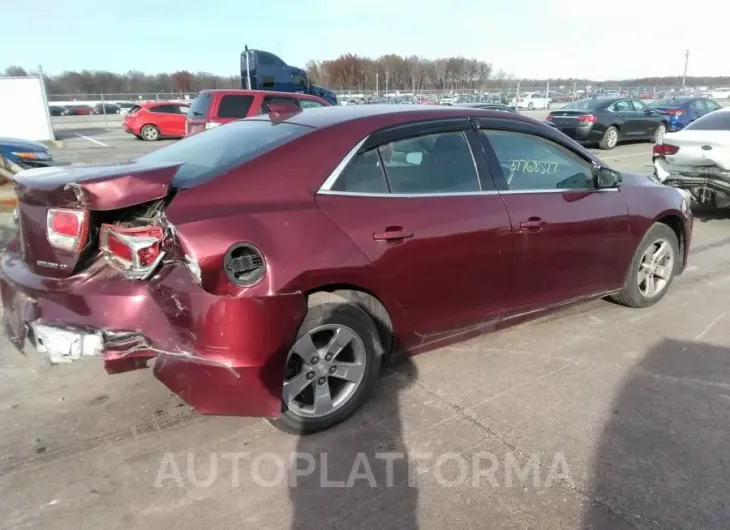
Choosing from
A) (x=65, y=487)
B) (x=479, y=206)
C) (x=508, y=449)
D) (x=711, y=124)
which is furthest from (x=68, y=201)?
(x=711, y=124)

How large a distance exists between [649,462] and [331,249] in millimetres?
1888

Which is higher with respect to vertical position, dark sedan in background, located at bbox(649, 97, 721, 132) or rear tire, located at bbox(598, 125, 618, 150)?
dark sedan in background, located at bbox(649, 97, 721, 132)

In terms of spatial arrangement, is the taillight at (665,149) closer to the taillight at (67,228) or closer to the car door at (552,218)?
the car door at (552,218)

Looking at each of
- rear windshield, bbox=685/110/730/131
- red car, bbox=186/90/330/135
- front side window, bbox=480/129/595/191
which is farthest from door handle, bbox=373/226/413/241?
red car, bbox=186/90/330/135

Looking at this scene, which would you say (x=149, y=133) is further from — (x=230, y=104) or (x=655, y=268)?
(x=655, y=268)

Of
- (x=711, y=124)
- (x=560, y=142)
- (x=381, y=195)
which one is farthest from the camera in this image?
(x=711, y=124)

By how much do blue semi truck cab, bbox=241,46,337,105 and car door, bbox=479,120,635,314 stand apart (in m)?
17.9

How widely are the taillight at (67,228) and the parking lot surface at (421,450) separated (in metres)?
1.06

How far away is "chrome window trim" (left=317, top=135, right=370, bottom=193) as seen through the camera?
2896mm

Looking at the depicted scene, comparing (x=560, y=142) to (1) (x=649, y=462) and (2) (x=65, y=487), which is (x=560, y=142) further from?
(2) (x=65, y=487)

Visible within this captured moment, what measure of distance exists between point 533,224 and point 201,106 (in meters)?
11.6

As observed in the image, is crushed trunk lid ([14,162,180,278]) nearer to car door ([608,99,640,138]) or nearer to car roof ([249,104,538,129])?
car roof ([249,104,538,129])

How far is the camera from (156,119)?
2178cm

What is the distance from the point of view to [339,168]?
2971 mm
